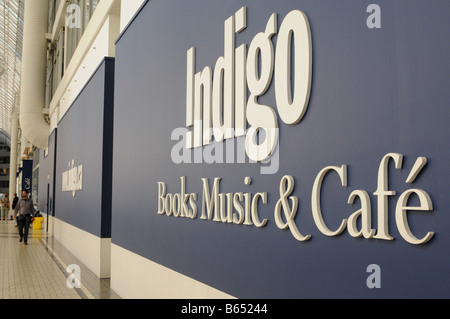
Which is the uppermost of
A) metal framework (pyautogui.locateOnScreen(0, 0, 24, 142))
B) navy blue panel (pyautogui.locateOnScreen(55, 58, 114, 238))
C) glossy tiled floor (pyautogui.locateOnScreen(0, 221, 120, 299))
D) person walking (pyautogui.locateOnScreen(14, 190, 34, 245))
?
metal framework (pyautogui.locateOnScreen(0, 0, 24, 142))

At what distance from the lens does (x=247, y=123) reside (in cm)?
346

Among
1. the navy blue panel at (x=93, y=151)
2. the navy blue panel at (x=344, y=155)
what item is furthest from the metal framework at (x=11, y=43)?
the navy blue panel at (x=344, y=155)

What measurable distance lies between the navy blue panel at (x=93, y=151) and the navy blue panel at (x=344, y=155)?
14.7 feet

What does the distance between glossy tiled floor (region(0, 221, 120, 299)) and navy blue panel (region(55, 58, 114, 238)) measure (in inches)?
33.6

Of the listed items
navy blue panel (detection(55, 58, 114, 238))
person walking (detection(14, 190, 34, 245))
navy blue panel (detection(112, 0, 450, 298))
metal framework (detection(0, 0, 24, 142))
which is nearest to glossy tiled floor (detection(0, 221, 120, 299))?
navy blue panel (detection(55, 58, 114, 238))

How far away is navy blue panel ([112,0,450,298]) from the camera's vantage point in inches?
75.6

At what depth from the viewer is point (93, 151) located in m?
9.85

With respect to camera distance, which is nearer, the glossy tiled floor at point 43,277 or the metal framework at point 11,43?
the glossy tiled floor at point 43,277

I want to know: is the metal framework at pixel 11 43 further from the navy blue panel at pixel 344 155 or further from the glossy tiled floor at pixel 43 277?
the navy blue panel at pixel 344 155

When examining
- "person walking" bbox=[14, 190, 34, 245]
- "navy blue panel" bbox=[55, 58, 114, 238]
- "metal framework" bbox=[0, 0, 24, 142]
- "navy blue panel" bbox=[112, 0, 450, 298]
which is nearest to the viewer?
"navy blue panel" bbox=[112, 0, 450, 298]

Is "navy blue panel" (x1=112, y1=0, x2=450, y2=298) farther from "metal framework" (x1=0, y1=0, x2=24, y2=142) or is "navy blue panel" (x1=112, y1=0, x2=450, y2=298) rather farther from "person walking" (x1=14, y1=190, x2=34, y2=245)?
"metal framework" (x1=0, y1=0, x2=24, y2=142)

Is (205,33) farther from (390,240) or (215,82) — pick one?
(390,240)

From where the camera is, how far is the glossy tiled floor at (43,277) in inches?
286

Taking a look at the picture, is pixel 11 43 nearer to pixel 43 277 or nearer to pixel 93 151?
pixel 93 151
